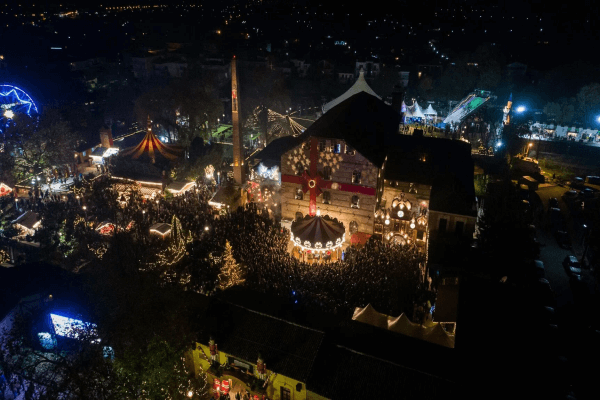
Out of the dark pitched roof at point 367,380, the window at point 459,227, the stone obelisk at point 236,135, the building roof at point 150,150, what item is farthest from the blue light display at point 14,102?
the window at point 459,227

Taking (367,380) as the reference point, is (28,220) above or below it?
above

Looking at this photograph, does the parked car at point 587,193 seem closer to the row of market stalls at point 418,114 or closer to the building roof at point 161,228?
the row of market stalls at point 418,114

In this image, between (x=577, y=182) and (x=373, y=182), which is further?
(x=577, y=182)

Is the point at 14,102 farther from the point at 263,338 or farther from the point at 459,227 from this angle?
the point at 459,227

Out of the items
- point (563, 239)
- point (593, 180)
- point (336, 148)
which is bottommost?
point (563, 239)

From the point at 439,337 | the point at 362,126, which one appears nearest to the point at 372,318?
the point at 439,337

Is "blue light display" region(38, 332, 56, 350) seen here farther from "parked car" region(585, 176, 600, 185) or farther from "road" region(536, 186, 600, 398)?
"parked car" region(585, 176, 600, 185)
